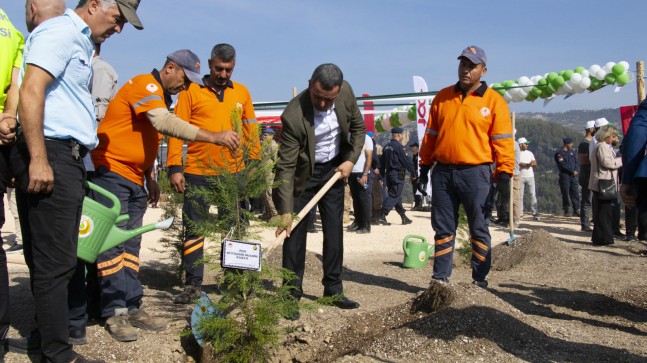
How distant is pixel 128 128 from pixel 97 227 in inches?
31.2

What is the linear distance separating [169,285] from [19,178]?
331 cm

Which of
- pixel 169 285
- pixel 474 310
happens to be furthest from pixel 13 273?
pixel 474 310

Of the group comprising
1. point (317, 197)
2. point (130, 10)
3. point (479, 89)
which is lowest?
point (317, 197)

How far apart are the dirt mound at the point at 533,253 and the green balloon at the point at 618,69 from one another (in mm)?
4627

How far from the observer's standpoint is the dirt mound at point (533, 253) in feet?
26.6

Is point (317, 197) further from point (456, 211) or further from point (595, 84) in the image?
point (595, 84)

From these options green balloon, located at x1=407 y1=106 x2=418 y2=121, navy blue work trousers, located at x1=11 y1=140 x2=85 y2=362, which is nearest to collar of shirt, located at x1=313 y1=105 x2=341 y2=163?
navy blue work trousers, located at x1=11 y1=140 x2=85 y2=362

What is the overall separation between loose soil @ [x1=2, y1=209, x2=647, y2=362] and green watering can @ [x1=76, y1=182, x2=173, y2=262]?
1.97 ft

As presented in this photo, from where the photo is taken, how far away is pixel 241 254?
381 centimetres

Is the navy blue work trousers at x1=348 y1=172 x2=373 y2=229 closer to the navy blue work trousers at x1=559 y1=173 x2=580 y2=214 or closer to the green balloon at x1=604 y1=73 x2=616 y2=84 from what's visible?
the green balloon at x1=604 y1=73 x2=616 y2=84

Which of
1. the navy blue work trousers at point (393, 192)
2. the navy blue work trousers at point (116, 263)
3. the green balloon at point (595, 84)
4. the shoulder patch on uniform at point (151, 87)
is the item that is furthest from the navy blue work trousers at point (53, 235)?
the green balloon at point (595, 84)

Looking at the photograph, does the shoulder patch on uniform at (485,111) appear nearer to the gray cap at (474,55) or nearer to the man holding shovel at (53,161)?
the gray cap at (474,55)

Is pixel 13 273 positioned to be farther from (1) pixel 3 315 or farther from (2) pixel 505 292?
(2) pixel 505 292

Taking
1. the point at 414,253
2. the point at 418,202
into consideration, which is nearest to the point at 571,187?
the point at 418,202
